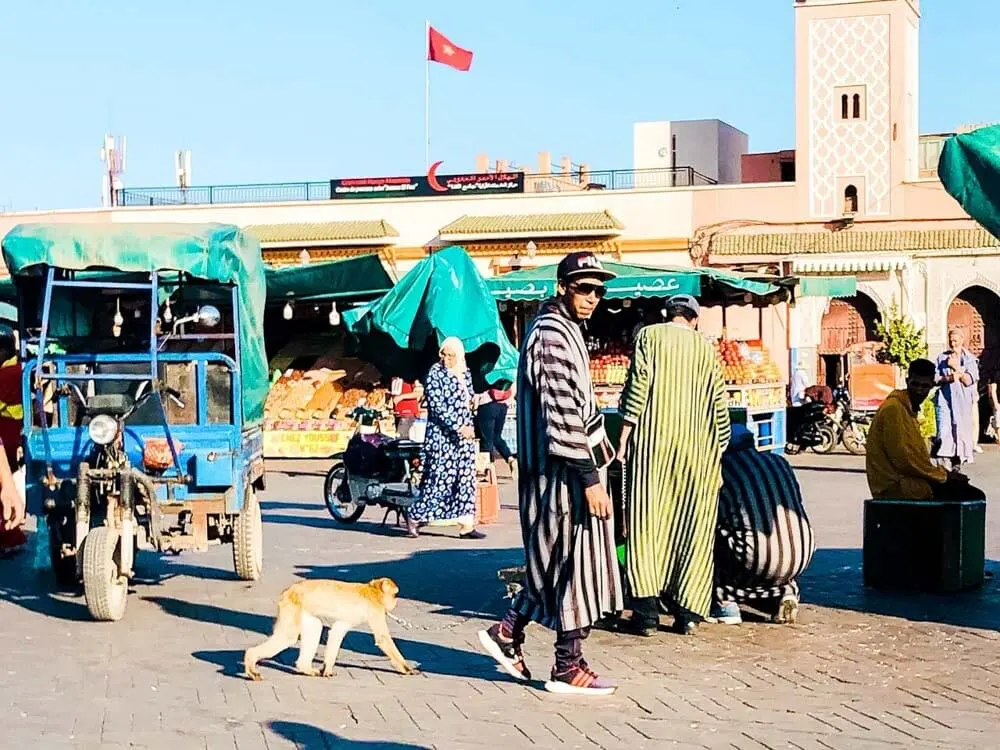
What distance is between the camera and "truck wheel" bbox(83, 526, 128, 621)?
828 cm

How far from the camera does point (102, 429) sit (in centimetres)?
862

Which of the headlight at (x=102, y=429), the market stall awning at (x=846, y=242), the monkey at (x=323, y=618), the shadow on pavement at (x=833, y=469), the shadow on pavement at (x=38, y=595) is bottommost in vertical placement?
the shadow on pavement at (x=833, y=469)

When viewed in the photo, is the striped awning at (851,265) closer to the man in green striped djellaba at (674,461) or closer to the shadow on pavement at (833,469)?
the shadow on pavement at (833,469)

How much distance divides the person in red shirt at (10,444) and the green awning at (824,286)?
12114 mm

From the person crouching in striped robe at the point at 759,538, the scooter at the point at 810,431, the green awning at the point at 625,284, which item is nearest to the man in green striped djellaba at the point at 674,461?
the person crouching in striped robe at the point at 759,538

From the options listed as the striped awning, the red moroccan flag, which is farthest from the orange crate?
the red moroccan flag

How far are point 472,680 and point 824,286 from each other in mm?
16562

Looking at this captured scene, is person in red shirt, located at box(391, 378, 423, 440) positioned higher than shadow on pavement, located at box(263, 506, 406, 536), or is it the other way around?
person in red shirt, located at box(391, 378, 423, 440)

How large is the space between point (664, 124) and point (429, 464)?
3005cm

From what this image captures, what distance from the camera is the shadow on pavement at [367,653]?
7.09m

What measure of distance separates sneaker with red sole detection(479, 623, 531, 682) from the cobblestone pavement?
0.09 m

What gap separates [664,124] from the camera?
41406 millimetres

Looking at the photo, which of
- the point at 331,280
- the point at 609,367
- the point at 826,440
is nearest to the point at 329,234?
the point at 331,280

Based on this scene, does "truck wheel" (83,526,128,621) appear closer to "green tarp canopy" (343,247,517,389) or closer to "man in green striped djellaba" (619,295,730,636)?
"man in green striped djellaba" (619,295,730,636)
